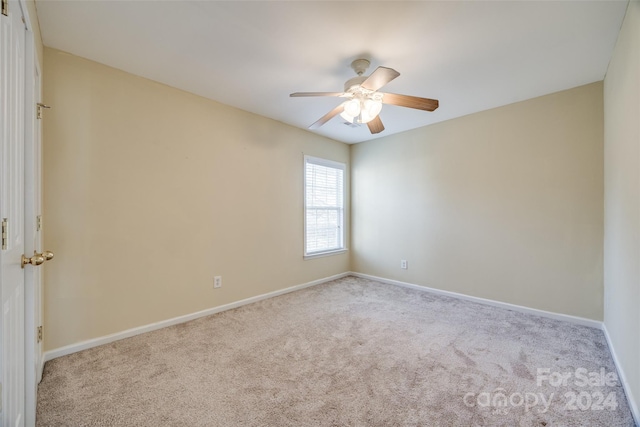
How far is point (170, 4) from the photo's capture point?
1690 mm

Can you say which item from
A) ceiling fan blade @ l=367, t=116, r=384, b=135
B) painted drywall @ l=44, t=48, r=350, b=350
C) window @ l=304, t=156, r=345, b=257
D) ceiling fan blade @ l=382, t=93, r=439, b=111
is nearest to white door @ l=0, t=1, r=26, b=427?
painted drywall @ l=44, t=48, r=350, b=350

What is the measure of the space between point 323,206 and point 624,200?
128 inches

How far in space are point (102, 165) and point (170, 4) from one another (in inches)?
57.3

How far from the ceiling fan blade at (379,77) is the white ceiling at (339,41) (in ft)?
1.05

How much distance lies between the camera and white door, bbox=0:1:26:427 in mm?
980

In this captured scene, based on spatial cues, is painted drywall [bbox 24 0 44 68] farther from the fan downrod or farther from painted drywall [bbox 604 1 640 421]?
painted drywall [bbox 604 1 640 421]

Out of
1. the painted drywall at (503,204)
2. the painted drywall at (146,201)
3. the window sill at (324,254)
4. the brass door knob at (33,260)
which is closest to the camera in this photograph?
the brass door knob at (33,260)

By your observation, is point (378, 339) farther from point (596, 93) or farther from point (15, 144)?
point (596, 93)

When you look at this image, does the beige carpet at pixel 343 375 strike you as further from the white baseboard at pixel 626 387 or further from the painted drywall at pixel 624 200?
the painted drywall at pixel 624 200

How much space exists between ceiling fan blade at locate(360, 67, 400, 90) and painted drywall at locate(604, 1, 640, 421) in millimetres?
1350

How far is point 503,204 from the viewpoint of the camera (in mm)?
3230

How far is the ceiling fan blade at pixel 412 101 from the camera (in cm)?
208

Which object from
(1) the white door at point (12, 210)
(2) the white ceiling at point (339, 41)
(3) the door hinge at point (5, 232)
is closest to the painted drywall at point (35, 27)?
(2) the white ceiling at point (339, 41)

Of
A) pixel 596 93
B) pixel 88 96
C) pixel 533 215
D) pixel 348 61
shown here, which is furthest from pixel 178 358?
pixel 596 93
